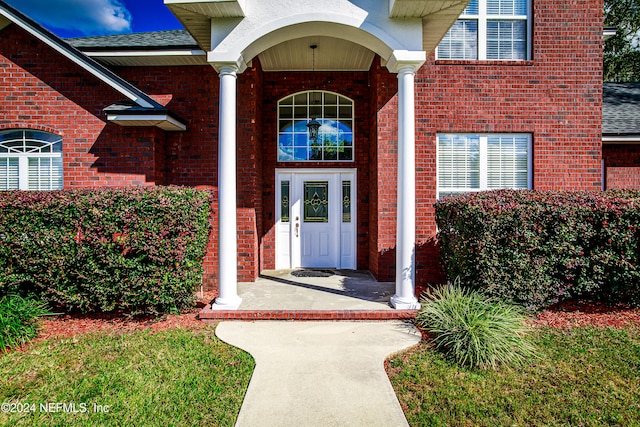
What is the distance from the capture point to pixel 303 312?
17.3 feet

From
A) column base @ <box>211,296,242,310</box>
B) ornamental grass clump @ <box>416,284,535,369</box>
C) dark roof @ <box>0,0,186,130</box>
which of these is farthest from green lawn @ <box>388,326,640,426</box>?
dark roof @ <box>0,0,186,130</box>

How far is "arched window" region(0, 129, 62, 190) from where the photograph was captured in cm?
691

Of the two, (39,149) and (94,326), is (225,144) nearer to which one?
(94,326)

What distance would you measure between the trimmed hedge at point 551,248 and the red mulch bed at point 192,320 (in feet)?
0.85

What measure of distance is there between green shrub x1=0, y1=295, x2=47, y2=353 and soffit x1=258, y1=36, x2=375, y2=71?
590 centimetres

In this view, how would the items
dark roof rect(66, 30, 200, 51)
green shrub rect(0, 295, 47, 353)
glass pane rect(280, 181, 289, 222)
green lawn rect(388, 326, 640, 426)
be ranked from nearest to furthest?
green lawn rect(388, 326, 640, 426)
green shrub rect(0, 295, 47, 353)
dark roof rect(66, 30, 200, 51)
glass pane rect(280, 181, 289, 222)

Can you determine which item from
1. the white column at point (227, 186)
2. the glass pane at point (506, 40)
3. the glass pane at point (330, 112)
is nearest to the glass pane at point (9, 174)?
the white column at point (227, 186)

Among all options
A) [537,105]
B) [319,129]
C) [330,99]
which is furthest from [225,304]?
[537,105]

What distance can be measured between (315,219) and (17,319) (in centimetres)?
571

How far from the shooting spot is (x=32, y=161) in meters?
6.92

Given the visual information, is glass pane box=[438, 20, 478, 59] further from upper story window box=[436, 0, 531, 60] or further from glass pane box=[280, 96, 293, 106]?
glass pane box=[280, 96, 293, 106]

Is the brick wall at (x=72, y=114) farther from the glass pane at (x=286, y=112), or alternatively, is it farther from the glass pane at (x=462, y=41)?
the glass pane at (x=462, y=41)

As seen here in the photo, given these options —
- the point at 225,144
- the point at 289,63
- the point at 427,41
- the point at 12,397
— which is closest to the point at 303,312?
the point at 225,144

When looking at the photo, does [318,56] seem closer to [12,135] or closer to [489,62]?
[489,62]
